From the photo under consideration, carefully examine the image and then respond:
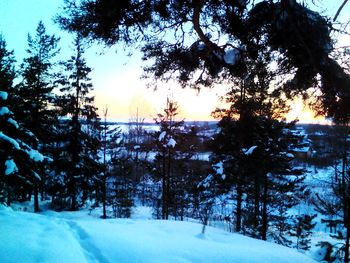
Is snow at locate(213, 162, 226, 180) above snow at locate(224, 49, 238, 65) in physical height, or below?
below

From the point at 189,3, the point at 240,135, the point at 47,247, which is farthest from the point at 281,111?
the point at 47,247

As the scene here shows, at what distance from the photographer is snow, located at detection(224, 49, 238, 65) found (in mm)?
5508

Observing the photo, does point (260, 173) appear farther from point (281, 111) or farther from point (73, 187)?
point (73, 187)

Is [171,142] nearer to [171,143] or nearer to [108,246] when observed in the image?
[171,143]

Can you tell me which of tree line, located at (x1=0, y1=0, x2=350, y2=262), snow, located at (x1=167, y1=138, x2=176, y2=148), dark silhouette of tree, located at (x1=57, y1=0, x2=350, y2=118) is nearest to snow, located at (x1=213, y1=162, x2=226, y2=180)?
tree line, located at (x1=0, y1=0, x2=350, y2=262)

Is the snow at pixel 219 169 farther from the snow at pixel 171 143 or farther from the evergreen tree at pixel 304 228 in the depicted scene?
the evergreen tree at pixel 304 228

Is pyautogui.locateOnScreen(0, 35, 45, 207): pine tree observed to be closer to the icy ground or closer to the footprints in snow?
the icy ground

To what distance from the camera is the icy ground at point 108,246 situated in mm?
3588

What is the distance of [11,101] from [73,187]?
10882 millimetres

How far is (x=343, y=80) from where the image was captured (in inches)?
203

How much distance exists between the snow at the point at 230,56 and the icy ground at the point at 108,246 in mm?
3293

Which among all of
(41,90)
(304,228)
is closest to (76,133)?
(41,90)

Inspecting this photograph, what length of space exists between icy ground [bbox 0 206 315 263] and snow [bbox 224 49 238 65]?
3.29 m

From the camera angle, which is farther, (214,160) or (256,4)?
(214,160)
